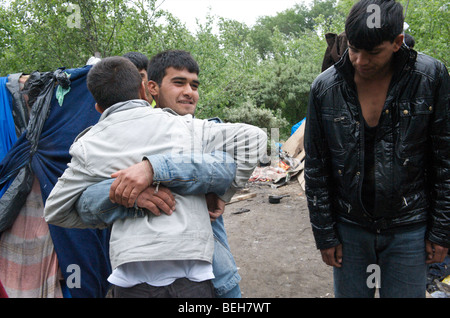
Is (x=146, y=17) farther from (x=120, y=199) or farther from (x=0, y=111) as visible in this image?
(x=120, y=199)

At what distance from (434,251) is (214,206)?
44.9 inches

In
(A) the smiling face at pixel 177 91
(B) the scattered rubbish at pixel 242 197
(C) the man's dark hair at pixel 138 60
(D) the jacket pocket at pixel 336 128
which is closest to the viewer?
(D) the jacket pocket at pixel 336 128

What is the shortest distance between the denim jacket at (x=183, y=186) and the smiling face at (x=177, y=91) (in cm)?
71

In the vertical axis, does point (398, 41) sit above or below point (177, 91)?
above

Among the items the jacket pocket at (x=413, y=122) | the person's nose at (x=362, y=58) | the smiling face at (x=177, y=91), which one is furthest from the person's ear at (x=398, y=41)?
the smiling face at (x=177, y=91)

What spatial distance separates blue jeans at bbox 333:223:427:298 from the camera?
171 centimetres

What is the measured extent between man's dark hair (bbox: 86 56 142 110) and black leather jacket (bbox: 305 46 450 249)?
103 cm

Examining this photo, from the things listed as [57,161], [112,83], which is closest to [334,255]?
[112,83]

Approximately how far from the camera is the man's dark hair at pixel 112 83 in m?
1.55

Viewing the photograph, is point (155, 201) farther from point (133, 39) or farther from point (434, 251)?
point (133, 39)

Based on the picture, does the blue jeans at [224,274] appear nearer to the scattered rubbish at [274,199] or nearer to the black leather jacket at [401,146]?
the black leather jacket at [401,146]

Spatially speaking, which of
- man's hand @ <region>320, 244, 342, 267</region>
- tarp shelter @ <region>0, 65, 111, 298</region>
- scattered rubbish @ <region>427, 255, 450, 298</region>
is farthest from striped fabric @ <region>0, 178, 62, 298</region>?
scattered rubbish @ <region>427, 255, 450, 298</region>

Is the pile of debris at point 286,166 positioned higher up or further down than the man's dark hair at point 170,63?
further down

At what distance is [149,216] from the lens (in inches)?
53.4
